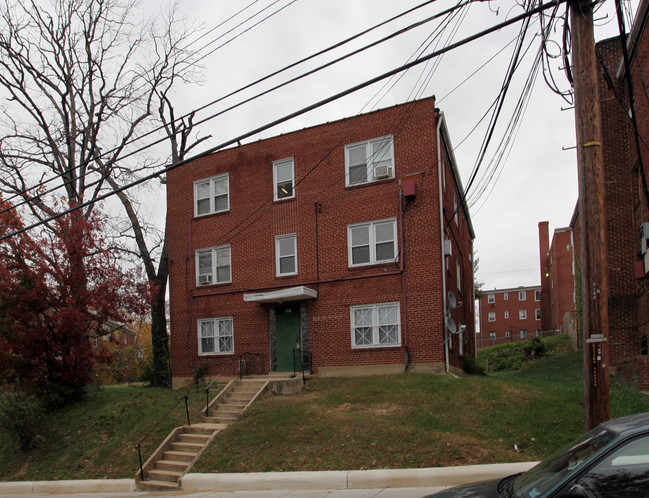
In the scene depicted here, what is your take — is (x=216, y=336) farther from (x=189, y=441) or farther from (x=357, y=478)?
(x=357, y=478)

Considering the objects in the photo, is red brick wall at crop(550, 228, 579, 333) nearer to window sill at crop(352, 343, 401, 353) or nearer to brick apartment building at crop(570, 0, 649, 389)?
brick apartment building at crop(570, 0, 649, 389)

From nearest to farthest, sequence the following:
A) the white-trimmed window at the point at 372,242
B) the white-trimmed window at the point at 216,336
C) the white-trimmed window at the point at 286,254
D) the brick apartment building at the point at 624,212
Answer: the brick apartment building at the point at 624,212 < the white-trimmed window at the point at 372,242 < the white-trimmed window at the point at 286,254 < the white-trimmed window at the point at 216,336

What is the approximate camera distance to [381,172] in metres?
18.3

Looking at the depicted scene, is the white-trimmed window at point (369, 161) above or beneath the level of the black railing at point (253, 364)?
above

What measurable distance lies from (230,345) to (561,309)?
34.6m

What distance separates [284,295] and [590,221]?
1199 cm

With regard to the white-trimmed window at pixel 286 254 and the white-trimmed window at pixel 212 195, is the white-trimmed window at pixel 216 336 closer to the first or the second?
the white-trimmed window at pixel 286 254

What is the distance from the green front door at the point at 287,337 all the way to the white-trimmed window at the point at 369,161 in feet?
15.6

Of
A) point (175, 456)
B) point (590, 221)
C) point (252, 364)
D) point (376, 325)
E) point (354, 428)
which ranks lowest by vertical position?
point (175, 456)

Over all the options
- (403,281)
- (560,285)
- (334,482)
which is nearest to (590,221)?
(334,482)

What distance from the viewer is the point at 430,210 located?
57.5 feet

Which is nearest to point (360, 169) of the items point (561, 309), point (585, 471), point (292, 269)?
point (292, 269)

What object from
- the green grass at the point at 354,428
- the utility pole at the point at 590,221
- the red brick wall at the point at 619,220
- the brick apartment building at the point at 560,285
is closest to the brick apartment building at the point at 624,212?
the red brick wall at the point at 619,220

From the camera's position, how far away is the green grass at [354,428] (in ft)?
35.3
